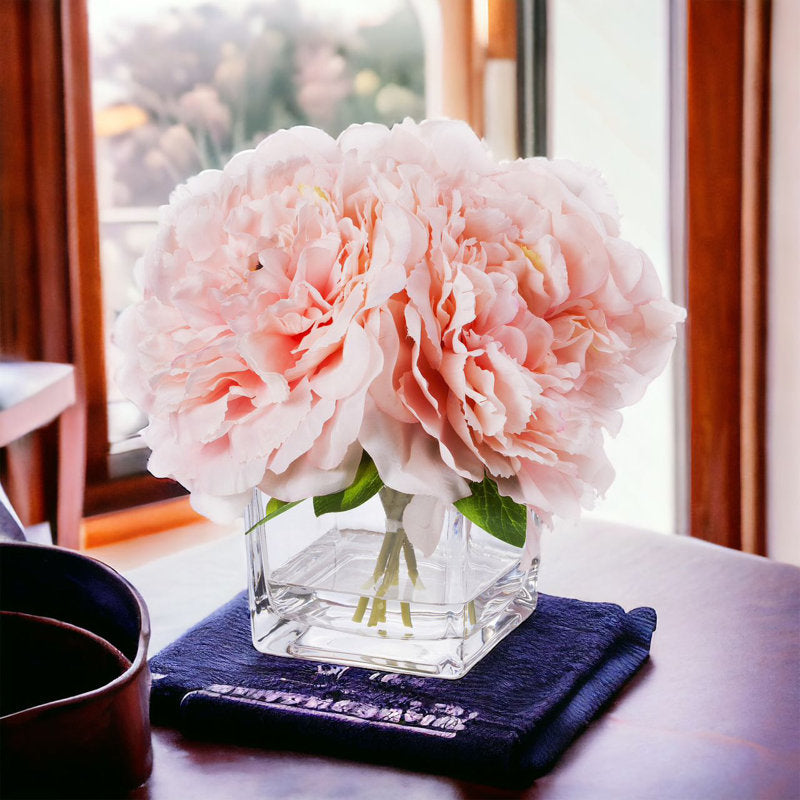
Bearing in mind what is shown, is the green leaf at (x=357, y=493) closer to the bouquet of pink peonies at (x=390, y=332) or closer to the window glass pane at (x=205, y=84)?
the bouquet of pink peonies at (x=390, y=332)

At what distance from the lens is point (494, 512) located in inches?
23.7

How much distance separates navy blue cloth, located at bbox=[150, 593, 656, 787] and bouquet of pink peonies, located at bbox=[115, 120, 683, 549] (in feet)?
0.34

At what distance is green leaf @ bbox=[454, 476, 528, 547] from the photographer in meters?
0.60

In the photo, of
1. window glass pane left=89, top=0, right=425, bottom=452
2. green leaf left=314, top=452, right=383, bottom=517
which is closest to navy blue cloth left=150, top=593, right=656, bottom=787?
green leaf left=314, top=452, right=383, bottom=517

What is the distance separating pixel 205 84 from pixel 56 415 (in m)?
1.12

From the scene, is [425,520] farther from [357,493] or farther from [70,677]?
[70,677]

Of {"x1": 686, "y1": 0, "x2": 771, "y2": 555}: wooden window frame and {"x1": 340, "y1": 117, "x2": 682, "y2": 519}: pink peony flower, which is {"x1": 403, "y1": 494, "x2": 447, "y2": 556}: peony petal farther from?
{"x1": 686, "y1": 0, "x2": 771, "y2": 555}: wooden window frame

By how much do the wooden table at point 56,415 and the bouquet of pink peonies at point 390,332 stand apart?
1.03 metres

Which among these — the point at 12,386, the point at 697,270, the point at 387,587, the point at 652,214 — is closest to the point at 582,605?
the point at 387,587

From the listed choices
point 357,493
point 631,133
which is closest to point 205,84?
point 631,133

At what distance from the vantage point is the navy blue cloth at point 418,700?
0.55 metres

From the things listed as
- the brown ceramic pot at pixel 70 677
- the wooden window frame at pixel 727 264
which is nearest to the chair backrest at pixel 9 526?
the brown ceramic pot at pixel 70 677

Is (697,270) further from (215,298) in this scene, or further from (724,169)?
(215,298)

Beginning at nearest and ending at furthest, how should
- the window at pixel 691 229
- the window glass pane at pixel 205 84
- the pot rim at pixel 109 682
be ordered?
the pot rim at pixel 109 682
the window at pixel 691 229
the window glass pane at pixel 205 84
